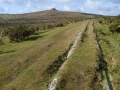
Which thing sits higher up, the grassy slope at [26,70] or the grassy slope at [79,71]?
the grassy slope at [79,71]

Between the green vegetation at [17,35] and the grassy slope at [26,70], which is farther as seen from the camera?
the green vegetation at [17,35]

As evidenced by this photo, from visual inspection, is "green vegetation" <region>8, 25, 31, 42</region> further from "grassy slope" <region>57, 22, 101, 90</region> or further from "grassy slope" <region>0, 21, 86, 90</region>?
"grassy slope" <region>57, 22, 101, 90</region>

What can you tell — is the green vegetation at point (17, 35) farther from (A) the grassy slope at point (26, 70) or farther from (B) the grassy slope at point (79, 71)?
(B) the grassy slope at point (79, 71)

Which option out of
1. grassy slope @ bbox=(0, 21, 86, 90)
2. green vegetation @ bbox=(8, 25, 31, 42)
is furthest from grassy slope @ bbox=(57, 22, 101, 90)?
green vegetation @ bbox=(8, 25, 31, 42)

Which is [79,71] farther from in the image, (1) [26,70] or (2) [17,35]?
(2) [17,35]

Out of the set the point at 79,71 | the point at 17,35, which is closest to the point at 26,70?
the point at 79,71

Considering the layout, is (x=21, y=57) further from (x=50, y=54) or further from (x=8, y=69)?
(x=8, y=69)

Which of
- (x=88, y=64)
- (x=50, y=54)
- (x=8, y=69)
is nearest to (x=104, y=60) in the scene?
(x=88, y=64)

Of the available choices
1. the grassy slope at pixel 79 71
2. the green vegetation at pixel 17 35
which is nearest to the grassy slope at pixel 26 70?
the grassy slope at pixel 79 71
